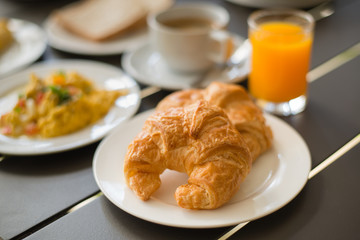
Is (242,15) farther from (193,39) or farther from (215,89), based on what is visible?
(215,89)

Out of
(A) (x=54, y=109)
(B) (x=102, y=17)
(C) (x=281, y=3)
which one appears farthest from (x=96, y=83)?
(C) (x=281, y=3)

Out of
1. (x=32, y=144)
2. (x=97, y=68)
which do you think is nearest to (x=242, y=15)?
(x=97, y=68)

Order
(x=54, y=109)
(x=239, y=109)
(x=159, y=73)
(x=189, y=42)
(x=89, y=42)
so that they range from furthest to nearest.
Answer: (x=89, y=42)
(x=159, y=73)
(x=189, y=42)
(x=54, y=109)
(x=239, y=109)

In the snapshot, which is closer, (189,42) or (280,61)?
(280,61)

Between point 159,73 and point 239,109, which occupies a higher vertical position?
point 239,109

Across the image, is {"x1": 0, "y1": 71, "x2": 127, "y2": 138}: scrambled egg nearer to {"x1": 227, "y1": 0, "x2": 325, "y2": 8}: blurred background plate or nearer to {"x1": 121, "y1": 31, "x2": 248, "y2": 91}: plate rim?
{"x1": 121, "y1": 31, "x2": 248, "y2": 91}: plate rim

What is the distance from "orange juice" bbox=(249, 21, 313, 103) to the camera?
139cm

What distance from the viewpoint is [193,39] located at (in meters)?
1.58

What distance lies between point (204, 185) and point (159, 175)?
15cm

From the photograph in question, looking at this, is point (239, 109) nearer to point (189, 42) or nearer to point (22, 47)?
point (189, 42)

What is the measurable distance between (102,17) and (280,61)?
1013 millimetres

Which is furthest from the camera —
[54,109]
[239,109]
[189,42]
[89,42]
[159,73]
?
[89,42]

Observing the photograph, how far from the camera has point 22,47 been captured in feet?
6.34

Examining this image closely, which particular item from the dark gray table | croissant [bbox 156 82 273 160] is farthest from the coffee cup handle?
croissant [bbox 156 82 273 160]
